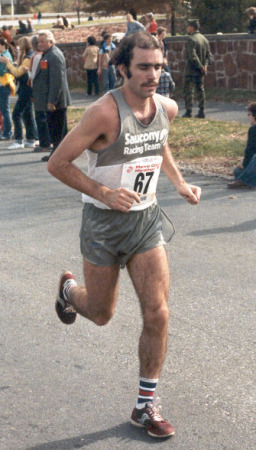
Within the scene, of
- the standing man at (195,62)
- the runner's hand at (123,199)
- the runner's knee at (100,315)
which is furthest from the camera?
the standing man at (195,62)

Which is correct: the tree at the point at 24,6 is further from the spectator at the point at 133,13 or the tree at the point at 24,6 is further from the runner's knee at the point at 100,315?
the runner's knee at the point at 100,315

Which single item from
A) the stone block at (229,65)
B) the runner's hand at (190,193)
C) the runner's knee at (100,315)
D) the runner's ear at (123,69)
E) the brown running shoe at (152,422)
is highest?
the runner's ear at (123,69)

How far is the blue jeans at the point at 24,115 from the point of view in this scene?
1442 centimetres

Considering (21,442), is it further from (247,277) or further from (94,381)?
(247,277)

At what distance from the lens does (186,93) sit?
17344mm

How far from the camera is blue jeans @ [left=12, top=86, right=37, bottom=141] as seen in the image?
14422mm

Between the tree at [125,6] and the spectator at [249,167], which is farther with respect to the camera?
the tree at [125,6]

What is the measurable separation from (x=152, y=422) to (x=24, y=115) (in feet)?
36.6

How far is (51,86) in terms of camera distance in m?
12.7

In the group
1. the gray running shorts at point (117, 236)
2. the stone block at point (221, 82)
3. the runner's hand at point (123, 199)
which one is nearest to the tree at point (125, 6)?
the stone block at point (221, 82)

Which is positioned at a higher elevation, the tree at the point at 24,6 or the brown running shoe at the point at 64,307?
the brown running shoe at the point at 64,307

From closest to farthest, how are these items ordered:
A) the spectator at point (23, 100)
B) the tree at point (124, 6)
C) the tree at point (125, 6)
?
the spectator at point (23, 100), the tree at point (125, 6), the tree at point (124, 6)

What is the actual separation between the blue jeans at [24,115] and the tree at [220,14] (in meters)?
16.8

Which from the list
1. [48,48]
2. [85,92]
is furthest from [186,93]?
[85,92]
